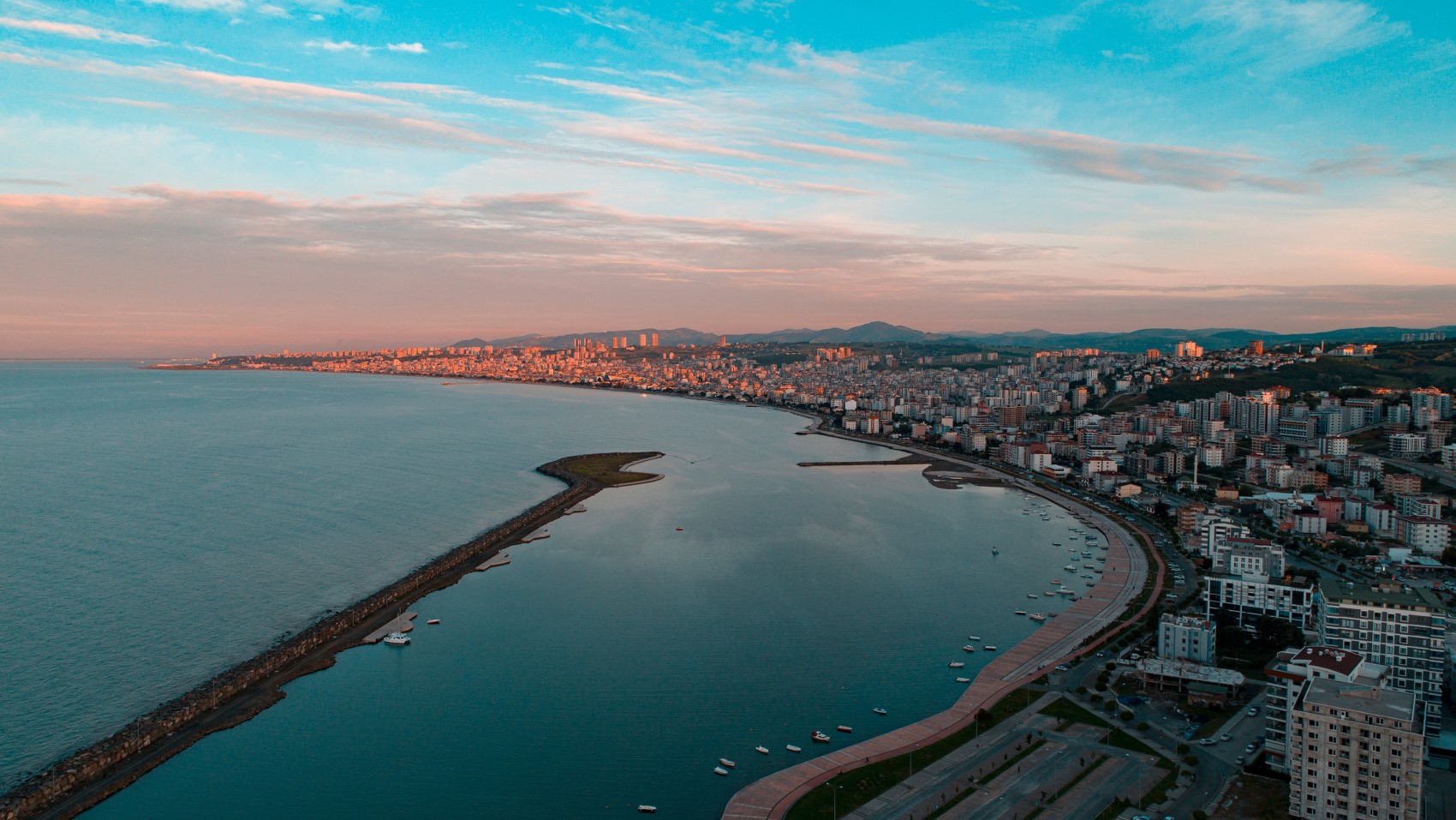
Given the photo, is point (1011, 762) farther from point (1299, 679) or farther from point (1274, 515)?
point (1274, 515)

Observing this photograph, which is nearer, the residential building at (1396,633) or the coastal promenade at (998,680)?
the coastal promenade at (998,680)

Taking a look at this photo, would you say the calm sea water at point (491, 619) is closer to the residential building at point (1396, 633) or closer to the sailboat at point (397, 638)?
the sailboat at point (397, 638)

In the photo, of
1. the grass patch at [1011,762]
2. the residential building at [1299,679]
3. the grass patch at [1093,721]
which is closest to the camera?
the grass patch at [1011,762]

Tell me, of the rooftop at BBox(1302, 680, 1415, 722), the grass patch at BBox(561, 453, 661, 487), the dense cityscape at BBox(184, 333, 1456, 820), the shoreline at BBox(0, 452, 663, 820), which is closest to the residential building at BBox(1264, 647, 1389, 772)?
the dense cityscape at BBox(184, 333, 1456, 820)

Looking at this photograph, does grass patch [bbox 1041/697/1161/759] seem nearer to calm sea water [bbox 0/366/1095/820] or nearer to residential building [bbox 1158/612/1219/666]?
calm sea water [bbox 0/366/1095/820]

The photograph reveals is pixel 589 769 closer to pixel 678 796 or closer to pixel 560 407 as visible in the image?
pixel 678 796

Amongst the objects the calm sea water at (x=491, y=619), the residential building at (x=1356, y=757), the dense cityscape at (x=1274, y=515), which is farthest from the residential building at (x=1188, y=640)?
the residential building at (x=1356, y=757)
